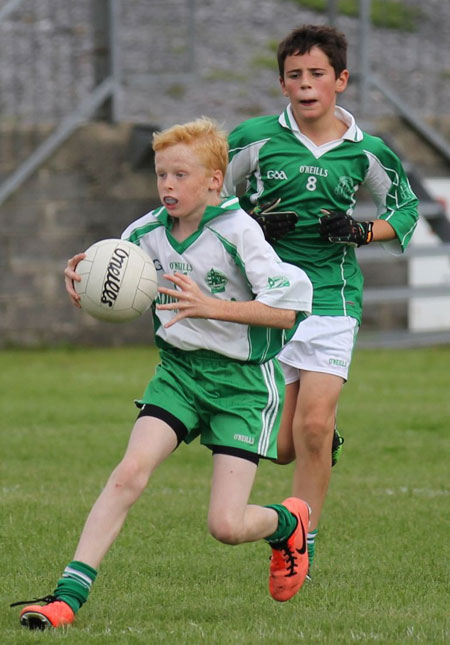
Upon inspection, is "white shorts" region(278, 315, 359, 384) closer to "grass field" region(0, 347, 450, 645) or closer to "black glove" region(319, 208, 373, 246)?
"black glove" region(319, 208, 373, 246)

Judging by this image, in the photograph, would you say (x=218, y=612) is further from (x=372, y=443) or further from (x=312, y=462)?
(x=372, y=443)

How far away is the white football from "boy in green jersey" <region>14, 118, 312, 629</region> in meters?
0.06

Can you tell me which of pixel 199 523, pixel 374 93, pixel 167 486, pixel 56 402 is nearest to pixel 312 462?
pixel 199 523

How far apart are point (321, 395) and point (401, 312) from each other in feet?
32.7

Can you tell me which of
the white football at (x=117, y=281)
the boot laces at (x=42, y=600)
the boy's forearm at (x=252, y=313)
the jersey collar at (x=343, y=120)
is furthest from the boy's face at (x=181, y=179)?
the boot laces at (x=42, y=600)

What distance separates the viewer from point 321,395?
5.98m

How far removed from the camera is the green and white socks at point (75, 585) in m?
4.69

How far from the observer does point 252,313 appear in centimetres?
491

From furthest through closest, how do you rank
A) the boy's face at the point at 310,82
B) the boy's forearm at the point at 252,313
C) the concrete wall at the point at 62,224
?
the concrete wall at the point at 62,224, the boy's face at the point at 310,82, the boy's forearm at the point at 252,313

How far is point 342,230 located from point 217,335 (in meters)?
1.14

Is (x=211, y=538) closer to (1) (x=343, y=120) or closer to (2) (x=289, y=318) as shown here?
(2) (x=289, y=318)

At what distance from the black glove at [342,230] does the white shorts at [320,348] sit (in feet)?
1.30

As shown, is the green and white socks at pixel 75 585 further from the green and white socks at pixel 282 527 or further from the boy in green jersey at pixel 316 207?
the boy in green jersey at pixel 316 207

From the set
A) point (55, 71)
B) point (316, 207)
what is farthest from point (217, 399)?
Answer: point (55, 71)
